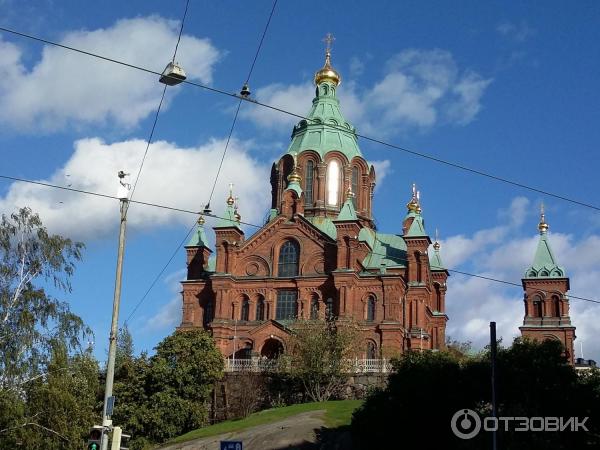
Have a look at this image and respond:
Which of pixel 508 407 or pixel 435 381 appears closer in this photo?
pixel 508 407

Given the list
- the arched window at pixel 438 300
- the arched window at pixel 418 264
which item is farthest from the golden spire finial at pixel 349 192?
the arched window at pixel 438 300

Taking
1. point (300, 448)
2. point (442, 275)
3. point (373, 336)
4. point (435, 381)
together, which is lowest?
point (300, 448)

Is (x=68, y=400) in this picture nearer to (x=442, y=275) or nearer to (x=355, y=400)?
(x=355, y=400)

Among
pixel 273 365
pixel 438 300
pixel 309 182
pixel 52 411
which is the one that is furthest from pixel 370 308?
pixel 52 411

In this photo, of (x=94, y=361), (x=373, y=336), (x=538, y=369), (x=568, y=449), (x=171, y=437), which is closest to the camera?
(x=568, y=449)

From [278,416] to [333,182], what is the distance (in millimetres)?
28127

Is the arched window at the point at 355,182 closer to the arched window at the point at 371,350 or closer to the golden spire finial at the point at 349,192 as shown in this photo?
the golden spire finial at the point at 349,192

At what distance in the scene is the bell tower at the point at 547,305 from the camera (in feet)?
248

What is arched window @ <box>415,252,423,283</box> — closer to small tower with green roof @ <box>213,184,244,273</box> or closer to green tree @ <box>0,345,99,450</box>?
small tower with green roof @ <box>213,184,244,273</box>

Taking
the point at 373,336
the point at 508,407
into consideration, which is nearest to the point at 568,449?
the point at 508,407

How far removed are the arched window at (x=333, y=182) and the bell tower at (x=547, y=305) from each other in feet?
65.8

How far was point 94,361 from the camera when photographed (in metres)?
45.0

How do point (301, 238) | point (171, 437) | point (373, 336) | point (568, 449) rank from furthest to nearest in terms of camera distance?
point (301, 238)
point (373, 336)
point (171, 437)
point (568, 449)

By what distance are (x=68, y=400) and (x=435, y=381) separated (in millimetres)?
16639
